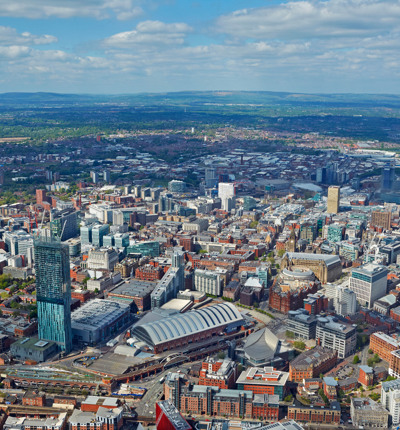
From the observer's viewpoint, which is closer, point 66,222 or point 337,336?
point 337,336

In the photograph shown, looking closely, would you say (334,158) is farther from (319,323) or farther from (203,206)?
(319,323)

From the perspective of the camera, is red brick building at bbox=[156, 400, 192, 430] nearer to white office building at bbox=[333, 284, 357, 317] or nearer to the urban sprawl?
the urban sprawl

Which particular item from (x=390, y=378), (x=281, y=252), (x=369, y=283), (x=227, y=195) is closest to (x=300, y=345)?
(x=390, y=378)

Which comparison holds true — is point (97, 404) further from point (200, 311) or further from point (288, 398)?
point (200, 311)

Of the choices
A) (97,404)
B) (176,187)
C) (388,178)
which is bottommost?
(97,404)

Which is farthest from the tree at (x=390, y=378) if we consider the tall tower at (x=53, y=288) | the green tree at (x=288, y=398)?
the tall tower at (x=53, y=288)

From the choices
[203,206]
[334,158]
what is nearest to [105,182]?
[203,206]

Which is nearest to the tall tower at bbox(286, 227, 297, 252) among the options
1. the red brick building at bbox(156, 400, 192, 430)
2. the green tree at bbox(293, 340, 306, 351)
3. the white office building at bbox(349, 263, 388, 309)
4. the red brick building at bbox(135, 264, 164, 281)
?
the white office building at bbox(349, 263, 388, 309)
